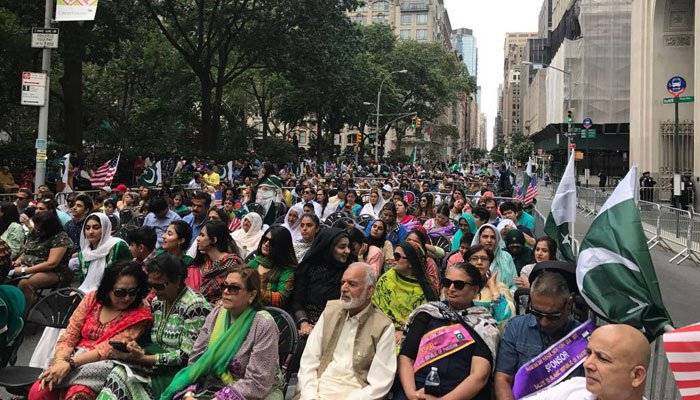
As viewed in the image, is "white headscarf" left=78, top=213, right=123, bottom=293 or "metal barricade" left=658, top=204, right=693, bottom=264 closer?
"white headscarf" left=78, top=213, right=123, bottom=293

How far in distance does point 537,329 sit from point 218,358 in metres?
2.10

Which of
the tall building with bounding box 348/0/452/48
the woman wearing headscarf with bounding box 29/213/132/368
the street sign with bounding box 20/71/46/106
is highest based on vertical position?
the tall building with bounding box 348/0/452/48

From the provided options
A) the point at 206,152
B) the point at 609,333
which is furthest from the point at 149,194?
the point at 206,152

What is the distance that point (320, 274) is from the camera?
6277 mm

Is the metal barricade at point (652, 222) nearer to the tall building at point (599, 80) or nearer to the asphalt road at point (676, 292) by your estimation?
the asphalt road at point (676, 292)

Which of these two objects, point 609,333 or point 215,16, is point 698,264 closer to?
point 609,333

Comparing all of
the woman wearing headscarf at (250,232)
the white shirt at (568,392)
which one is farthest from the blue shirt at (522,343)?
the woman wearing headscarf at (250,232)

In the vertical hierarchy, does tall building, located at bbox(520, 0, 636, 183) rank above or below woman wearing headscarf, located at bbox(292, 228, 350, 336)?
above

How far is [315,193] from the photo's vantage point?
47.7ft

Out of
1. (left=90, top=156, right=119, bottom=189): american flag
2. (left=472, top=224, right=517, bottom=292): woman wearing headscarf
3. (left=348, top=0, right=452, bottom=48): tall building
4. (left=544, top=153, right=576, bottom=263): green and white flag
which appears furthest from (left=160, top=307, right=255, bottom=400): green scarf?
(left=348, top=0, right=452, bottom=48): tall building

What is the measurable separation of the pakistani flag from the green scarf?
2299 millimetres

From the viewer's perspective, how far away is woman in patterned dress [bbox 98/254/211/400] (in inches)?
174

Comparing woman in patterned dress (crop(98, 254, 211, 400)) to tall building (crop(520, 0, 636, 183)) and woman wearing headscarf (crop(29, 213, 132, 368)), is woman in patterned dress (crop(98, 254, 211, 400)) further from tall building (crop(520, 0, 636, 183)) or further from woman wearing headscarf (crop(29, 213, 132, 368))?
tall building (crop(520, 0, 636, 183))

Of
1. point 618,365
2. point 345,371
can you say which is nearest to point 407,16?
point 345,371
